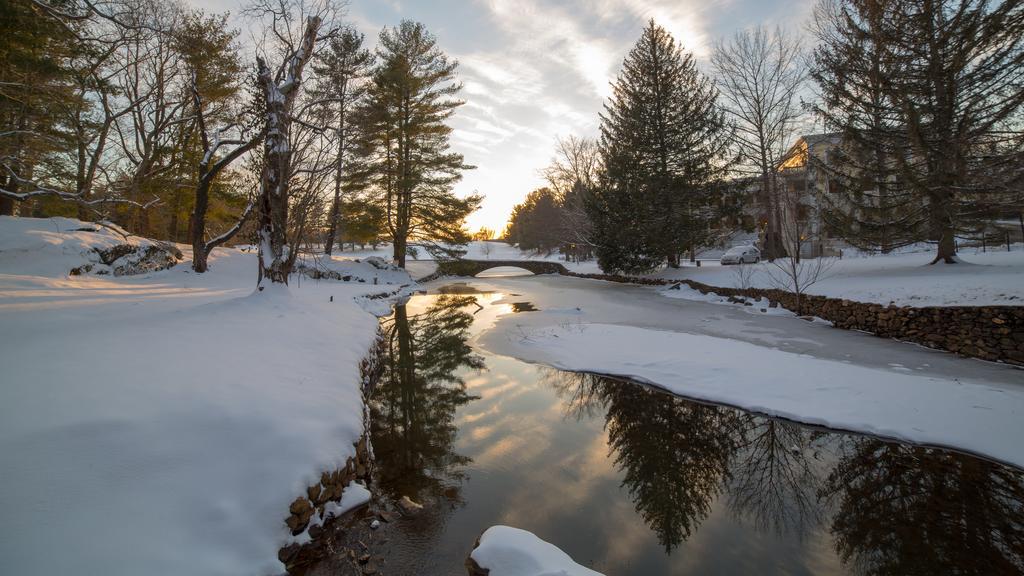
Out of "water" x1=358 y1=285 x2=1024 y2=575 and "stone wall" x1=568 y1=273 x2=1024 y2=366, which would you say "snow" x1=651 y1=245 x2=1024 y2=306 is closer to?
"stone wall" x1=568 y1=273 x2=1024 y2=366

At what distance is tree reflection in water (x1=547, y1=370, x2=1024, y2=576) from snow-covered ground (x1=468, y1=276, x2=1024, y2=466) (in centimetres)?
43

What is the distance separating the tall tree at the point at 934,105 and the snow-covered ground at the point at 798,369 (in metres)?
4.90

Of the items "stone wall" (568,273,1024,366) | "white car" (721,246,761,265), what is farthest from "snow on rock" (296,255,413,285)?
"white car" (721,246,761,265)

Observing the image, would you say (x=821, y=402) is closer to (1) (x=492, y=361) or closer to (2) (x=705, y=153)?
(1) (x=492, y=361)

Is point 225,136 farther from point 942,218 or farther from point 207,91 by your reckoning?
point 942,218

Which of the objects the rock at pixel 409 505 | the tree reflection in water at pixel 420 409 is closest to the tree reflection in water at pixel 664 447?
the tree reflection in water at pixel 420 409

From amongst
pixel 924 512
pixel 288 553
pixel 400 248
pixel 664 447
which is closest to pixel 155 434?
pixel 288 553

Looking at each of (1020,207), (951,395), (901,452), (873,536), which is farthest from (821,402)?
(1020,207)

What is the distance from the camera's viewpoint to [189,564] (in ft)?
9.10

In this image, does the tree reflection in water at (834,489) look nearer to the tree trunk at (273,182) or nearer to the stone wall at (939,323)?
the stone wall at (939,323)

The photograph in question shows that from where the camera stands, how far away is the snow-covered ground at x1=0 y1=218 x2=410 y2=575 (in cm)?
277

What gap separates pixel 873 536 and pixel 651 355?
224 inches

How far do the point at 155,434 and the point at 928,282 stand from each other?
1600cm

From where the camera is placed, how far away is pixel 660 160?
77.1 feet
